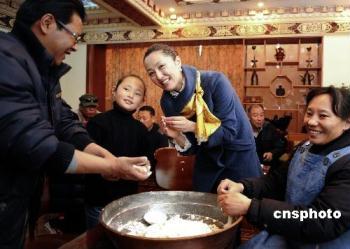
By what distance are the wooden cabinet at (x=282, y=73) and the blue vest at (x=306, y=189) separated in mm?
5327

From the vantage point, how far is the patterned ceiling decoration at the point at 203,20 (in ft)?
19.1

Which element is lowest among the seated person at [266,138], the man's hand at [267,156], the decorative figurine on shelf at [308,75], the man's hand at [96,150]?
the man's hand at [267,156]

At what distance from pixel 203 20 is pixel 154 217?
19.2ft

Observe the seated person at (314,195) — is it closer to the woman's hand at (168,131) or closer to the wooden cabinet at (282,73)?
the woman's hand at (168,131)

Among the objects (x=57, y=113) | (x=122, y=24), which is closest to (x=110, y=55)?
(x=122, y=24)

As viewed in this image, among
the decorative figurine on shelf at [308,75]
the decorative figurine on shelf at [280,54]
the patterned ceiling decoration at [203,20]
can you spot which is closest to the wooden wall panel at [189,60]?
the patterned ceiling decoration at [203,20]

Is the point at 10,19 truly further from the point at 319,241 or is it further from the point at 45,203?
the point at 319,241

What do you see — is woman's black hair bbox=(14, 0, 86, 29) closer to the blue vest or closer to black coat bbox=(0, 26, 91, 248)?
black coat bbox=(0, 26, 91, 248)

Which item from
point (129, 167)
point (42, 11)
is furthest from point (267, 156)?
point (42, 11)

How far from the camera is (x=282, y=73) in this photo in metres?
6.59

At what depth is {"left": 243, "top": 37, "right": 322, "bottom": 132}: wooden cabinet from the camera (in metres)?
6.40

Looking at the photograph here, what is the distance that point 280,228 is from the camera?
110cm

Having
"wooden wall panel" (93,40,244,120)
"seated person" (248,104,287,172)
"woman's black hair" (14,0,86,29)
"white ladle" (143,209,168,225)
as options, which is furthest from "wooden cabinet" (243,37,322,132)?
"woman's black hair" (14,0,86,29)

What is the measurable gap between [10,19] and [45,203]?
4.75m
